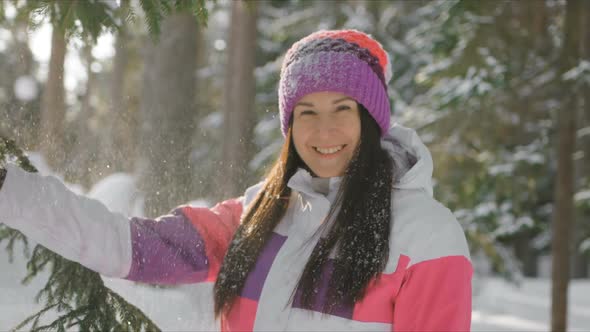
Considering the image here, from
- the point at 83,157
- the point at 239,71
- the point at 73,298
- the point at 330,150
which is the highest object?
the point at 239,71

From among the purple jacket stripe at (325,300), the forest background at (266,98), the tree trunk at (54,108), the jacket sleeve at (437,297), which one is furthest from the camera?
the forest background at (266,98)

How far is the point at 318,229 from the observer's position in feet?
6.68

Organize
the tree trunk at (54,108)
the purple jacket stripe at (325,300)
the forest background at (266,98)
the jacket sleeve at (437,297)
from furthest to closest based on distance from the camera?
1. the forest background at (266,98)
2. the tree trunk at (54,108)
3. the purple jacket stripe at (325,300)
4. the jacket sleeve at (437,297)

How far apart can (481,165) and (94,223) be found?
19.6ft

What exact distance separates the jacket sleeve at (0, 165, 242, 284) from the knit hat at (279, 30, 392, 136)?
470 millimetres

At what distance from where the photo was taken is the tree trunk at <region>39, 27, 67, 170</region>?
199cm

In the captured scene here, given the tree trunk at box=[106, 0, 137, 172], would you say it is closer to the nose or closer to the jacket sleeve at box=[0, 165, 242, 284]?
the jacket sleeve at box=[0, 165, 242, 284]

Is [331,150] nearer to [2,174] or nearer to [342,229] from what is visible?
[342,229]

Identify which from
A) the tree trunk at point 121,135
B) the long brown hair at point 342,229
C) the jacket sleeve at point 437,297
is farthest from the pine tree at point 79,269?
the jacket sleeve at point 437,297

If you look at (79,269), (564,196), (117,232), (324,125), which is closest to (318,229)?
(324,125)

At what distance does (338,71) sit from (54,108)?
0.96m

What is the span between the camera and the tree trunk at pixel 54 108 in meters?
1.99

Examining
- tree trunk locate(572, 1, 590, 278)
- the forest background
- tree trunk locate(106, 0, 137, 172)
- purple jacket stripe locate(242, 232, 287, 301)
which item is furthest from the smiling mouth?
tree trunk locate(572, 1, 590, 278)

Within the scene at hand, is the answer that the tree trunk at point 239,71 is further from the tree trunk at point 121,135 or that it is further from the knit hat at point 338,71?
the knit hat at point 338,71
